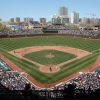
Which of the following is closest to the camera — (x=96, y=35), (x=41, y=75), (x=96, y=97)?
(x=96, y=97)

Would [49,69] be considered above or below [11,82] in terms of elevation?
below

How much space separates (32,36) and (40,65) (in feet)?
166

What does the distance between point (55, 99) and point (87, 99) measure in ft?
4.65

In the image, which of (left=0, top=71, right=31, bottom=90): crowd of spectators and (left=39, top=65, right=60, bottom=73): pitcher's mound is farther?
(left=39, top=65, right=60, bottom=73): pitcher's mound

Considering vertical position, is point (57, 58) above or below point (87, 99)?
Result: below

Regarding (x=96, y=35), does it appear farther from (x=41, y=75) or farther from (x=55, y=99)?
(x=55, y=99)

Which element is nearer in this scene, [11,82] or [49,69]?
[11,82]

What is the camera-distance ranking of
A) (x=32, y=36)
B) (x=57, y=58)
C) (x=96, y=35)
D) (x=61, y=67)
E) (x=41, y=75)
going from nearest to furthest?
(x=41, y=75) < (x=61, y=67) < (x=57, y=58) < (x=96, y=35) < (x=32, y=36)

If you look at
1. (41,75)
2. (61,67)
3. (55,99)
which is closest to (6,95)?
(55,99)

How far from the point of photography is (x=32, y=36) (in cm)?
9325

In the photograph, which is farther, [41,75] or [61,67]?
[61,67]

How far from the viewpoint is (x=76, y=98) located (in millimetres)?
11422

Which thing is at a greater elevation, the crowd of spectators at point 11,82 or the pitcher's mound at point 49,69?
the crowd of spectators at point 11,82

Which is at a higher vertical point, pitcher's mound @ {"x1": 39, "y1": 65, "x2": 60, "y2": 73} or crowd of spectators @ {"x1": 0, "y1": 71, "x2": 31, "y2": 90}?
crowd of spectators @ {"x1": 0, "y1": 71, "x2": 31, "y2": 90}
